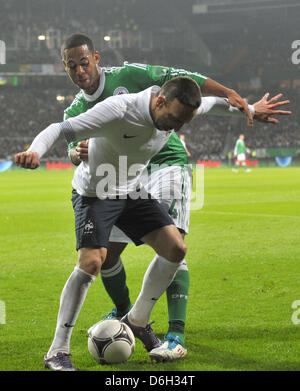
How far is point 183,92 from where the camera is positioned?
11.8ft

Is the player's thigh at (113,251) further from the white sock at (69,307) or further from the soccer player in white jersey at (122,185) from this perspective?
the white sock at (69,307)

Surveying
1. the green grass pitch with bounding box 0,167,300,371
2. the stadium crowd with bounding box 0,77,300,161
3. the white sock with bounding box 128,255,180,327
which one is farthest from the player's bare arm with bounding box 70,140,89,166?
the stadium crowd with bounding box 0,77,300,161

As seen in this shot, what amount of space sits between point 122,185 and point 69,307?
0.88m

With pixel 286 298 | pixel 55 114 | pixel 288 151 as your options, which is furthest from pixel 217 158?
pixel 286 298

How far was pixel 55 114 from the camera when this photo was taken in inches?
1818

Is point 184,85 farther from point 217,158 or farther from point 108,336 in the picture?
point 217,158

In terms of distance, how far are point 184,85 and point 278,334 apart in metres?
2.06

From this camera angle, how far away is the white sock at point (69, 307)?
3859 millimetres

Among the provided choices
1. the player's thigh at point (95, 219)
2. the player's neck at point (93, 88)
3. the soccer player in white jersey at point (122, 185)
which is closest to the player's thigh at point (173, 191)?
the soccer player in white jersey at point (122, 185)

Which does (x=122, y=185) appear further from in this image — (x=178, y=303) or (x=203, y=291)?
(x=203, y=291)

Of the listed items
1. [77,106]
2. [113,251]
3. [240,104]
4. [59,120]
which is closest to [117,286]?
[113,251]

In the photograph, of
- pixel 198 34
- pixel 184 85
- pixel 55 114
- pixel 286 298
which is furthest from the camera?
pixel 198 34

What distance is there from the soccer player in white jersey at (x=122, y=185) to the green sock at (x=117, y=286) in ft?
1.69
